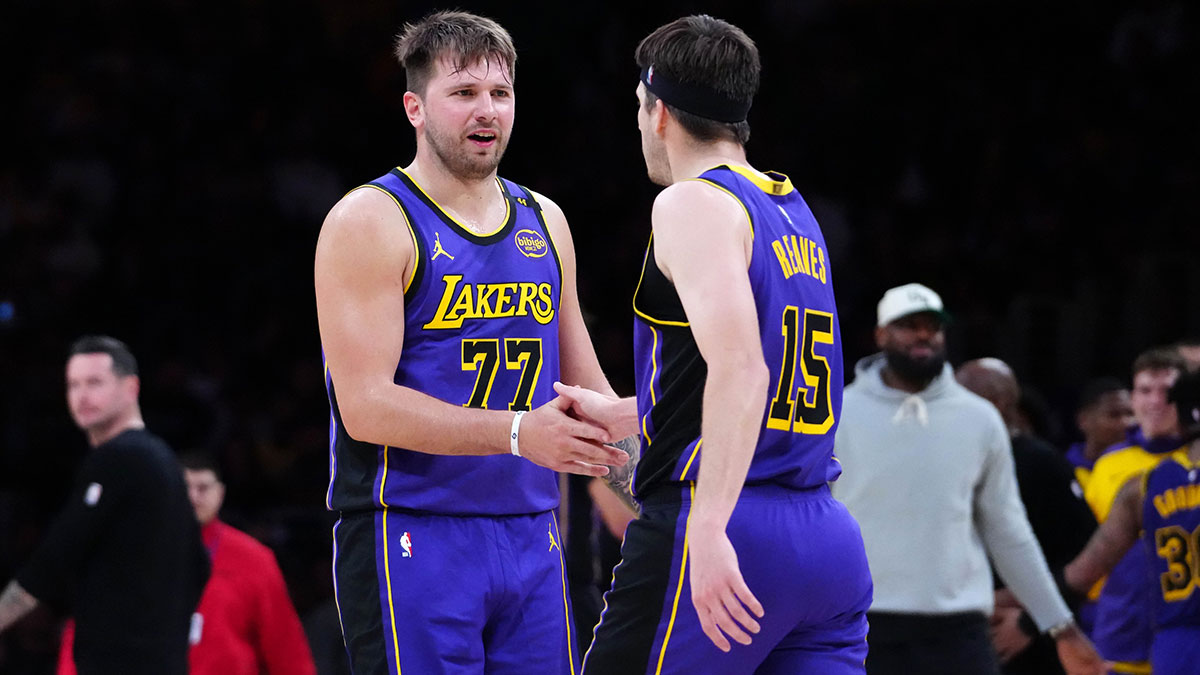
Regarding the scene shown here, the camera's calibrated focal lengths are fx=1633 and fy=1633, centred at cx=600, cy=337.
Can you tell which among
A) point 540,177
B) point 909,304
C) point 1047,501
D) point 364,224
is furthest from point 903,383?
point 540,177

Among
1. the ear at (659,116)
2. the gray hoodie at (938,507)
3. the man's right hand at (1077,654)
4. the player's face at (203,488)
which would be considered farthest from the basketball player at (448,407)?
the player's face at (203,488)

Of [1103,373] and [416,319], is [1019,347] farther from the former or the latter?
[416,319]

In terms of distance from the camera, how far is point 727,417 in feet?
11.5

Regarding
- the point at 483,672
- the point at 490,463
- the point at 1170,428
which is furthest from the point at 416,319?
the point at 1170,428

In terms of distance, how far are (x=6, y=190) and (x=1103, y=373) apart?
28.6ft

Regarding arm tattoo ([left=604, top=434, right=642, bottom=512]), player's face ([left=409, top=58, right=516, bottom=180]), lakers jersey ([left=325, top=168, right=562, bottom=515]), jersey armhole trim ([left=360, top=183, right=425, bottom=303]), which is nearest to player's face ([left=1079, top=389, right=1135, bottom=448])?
arm tattoo ([left=604, top=434, right=642, bottom=512])

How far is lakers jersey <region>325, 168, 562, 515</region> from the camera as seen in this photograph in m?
4.32

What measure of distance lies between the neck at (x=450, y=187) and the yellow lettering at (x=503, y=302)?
0.23 metres

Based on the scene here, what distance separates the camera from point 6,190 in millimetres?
12961

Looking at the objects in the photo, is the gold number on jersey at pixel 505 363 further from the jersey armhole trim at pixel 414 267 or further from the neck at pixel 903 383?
the neck at pixel 903 383

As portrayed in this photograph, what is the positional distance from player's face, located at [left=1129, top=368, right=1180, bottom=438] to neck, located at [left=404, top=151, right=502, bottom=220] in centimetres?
515

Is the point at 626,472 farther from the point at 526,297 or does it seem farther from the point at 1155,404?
the point at 1155,404

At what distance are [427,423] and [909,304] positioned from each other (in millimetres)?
3463

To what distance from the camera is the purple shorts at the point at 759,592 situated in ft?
12.0
